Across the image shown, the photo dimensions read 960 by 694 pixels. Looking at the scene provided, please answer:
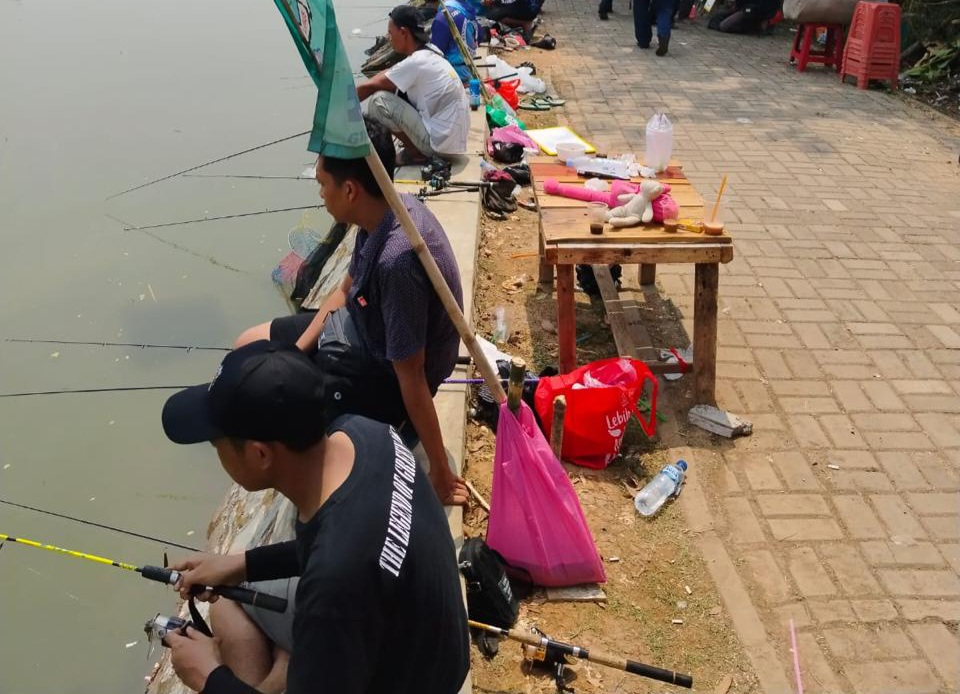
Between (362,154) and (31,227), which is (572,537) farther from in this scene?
(31,227)

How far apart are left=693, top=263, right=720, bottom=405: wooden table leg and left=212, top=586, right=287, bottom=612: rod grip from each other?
257cm

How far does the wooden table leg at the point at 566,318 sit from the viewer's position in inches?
159

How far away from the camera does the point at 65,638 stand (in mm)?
3752

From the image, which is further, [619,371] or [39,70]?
[39,70]

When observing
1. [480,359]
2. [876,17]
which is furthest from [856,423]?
[876,17]

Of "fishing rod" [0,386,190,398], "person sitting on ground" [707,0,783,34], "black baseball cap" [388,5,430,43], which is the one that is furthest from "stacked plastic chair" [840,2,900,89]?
"fishing rod" [0,386,190,398]

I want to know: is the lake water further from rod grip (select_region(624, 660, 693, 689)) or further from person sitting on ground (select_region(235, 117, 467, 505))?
rod grip (select_region(624, 660, 693, 689))

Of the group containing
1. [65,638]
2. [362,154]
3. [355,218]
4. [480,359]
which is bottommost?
[65,638]

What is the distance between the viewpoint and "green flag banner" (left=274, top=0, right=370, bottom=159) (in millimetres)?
2174

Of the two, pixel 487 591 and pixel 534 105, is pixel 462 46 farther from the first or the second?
pixel 487 591

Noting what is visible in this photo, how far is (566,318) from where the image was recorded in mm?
4105

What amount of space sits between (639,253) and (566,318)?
54cm

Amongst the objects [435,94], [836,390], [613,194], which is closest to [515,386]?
[613,194]

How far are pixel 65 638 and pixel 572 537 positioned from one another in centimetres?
252
